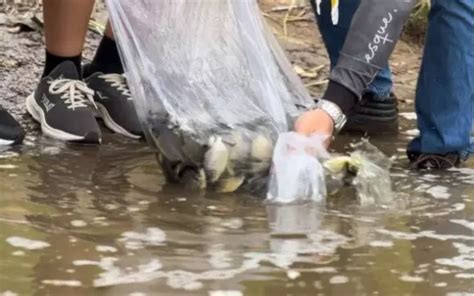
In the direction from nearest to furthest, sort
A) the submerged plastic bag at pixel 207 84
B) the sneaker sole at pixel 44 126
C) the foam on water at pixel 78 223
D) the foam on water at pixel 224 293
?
the foam on water at pixel 224 293 < the foam on water at pixel 78 223 < the submerged plastic bag at pixel 207 84 < the sneaker sole at pixel 44 126

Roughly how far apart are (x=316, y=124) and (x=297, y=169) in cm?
11

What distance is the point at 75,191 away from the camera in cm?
195

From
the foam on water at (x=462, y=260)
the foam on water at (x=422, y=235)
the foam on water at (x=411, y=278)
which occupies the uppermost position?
the foam on water at (x=411, y=278)

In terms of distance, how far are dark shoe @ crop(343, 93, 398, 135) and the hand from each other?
69cm

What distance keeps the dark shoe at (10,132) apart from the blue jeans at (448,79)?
2.86 feet

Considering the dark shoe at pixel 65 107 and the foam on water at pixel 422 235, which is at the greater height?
the dark shoe at pixel 65 107

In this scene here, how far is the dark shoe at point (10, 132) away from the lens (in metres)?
2.28

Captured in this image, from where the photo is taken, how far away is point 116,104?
2.54 metres

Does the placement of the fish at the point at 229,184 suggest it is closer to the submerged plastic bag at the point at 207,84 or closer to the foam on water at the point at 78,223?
the submerged plastic bag at the point at 207,84

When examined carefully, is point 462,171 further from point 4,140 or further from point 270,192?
point 4,140

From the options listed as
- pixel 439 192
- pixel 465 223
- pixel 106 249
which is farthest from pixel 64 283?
pixel 439 192

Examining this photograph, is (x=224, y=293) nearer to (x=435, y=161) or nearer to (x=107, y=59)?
(x=435, y=161)

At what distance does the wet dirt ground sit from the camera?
58.9 inches

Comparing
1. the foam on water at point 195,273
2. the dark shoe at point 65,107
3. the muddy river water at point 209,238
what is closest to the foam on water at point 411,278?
the muddy river water at point 209,238
